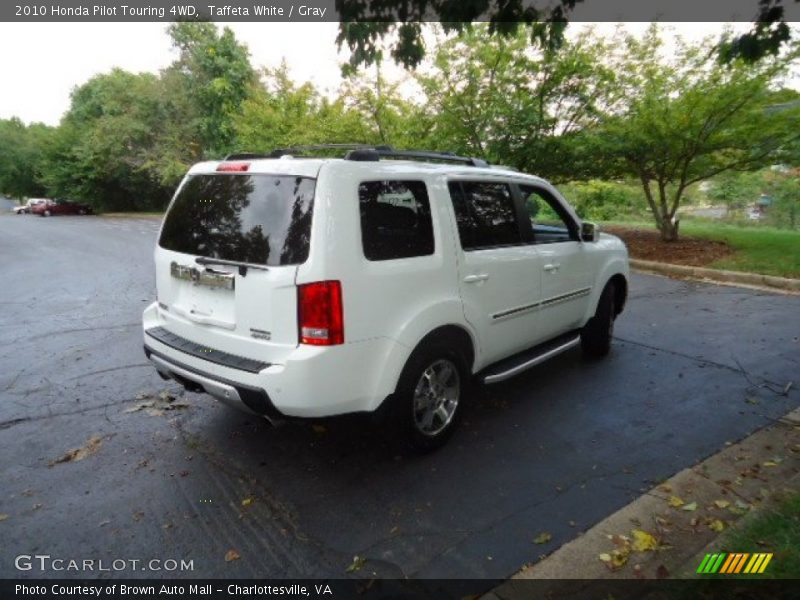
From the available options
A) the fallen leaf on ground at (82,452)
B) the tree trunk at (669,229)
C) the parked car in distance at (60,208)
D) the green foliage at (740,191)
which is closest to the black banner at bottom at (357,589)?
the fallen leaf on ground at (82,452)

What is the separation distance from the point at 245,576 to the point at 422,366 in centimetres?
149

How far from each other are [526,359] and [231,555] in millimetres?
2517

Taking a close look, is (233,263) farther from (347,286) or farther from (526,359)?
(526,359)

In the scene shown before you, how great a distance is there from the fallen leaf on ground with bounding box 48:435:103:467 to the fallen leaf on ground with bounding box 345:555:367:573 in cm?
213

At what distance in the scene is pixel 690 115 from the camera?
975 cm

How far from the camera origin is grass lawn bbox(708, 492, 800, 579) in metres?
2.32

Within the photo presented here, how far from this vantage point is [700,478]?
10.5 ft

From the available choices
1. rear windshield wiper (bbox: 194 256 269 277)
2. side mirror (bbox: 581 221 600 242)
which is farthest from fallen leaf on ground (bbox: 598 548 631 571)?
side mirror (bbox: 581 221 600 242)

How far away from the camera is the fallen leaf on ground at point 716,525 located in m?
2.76

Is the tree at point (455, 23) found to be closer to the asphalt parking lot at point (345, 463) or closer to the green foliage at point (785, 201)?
the asphalt parking lot at point (345, 463)

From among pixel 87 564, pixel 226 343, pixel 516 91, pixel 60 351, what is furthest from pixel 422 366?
pixel 516 91

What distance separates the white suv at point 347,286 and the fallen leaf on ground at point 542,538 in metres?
0.95

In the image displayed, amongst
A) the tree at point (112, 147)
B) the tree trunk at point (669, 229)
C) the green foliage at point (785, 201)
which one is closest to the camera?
the tree trunk at point (669, 229)

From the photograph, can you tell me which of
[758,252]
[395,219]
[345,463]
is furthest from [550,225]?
[758,252]
